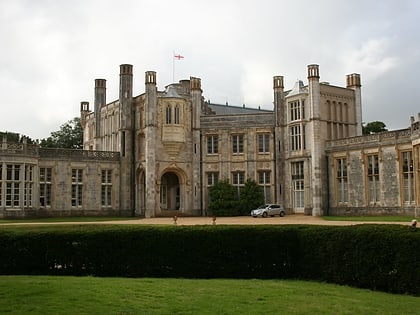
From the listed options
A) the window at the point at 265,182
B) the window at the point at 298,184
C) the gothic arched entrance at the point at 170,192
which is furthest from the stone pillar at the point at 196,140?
the window at the point at 298,184

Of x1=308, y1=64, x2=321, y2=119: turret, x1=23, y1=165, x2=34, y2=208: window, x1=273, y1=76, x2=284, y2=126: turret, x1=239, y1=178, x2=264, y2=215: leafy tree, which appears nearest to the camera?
x1=23, y1=165, x2=34, y2=208: window

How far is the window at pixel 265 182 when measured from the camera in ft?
177

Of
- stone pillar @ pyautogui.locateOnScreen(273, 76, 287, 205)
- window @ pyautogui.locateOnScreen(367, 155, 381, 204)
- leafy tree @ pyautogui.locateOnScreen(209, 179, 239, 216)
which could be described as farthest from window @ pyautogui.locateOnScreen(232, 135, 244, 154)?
window @ pyautogui.locateOnScreen(367, 155, 381, 204)

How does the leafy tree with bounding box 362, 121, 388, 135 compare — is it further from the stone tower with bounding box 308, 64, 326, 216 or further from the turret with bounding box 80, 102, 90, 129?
the turret with bounding box 80, 102, 90, 129

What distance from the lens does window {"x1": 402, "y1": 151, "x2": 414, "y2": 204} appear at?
4222cm

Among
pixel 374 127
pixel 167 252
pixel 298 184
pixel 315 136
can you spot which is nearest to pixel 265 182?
pixel 298 184

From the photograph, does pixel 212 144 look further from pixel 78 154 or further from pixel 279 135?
pixel 78 154

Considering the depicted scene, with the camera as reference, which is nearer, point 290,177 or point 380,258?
point 380,258

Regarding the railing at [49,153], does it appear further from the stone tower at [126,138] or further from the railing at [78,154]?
the stone tower at [126,138]

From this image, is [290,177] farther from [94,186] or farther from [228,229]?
[228,229]

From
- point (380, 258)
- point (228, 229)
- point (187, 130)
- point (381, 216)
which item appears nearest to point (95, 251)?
point (228, 229)

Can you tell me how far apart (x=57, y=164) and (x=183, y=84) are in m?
20.3

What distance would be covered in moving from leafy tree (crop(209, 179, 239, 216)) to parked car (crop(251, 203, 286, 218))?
126 inches

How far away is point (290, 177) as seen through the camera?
5294 centimetres
